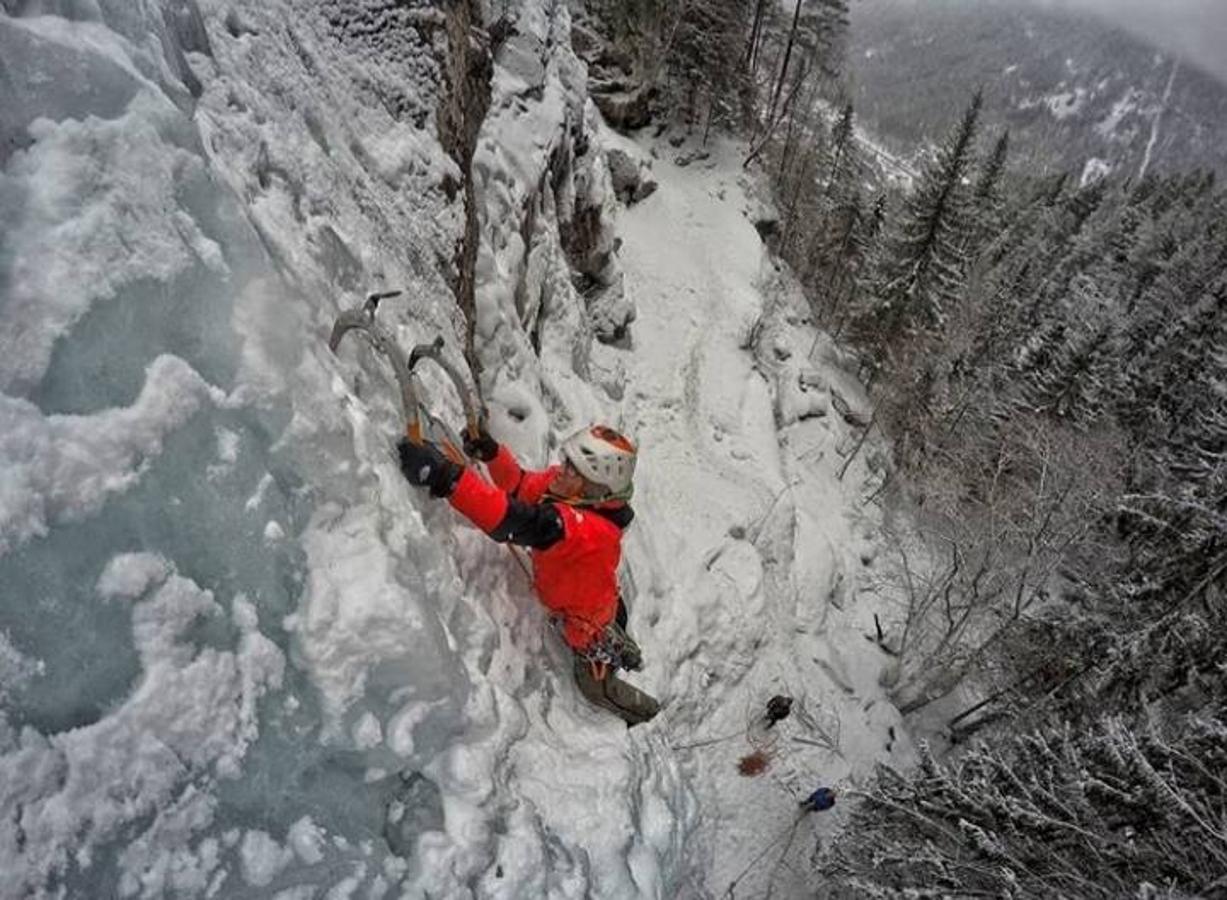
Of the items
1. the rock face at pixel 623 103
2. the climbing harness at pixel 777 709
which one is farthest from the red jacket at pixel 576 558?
the rock face at pixel 623 103

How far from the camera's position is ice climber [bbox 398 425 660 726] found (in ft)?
12.5

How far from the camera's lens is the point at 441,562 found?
379 cm

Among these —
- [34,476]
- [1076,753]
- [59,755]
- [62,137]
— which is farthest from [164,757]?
[1076,753]

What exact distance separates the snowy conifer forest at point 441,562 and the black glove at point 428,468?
0.29 ft

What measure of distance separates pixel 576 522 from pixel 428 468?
1.08m

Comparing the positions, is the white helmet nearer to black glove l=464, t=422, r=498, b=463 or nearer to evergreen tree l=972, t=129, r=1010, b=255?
black glove l=464, t=422, r=498, b=463

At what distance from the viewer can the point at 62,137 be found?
2.48 meters

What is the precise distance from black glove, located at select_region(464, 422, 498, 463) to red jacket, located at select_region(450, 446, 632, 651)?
0.06 meters

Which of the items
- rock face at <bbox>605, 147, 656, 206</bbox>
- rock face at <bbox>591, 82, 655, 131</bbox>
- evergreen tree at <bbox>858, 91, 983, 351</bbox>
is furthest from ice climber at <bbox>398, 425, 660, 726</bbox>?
evergreen tree at <bbox>858, 91, 983, 351</bbox>

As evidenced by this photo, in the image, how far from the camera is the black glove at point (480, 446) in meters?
4.73

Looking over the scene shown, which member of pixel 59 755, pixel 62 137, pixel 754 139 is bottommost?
pixel 754 139

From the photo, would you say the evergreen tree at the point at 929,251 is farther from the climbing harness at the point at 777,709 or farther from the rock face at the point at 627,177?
the climbing harness at the point at 777,709

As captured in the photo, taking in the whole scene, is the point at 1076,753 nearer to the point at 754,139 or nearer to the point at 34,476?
the point at 34,476

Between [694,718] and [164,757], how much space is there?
8223 mm
